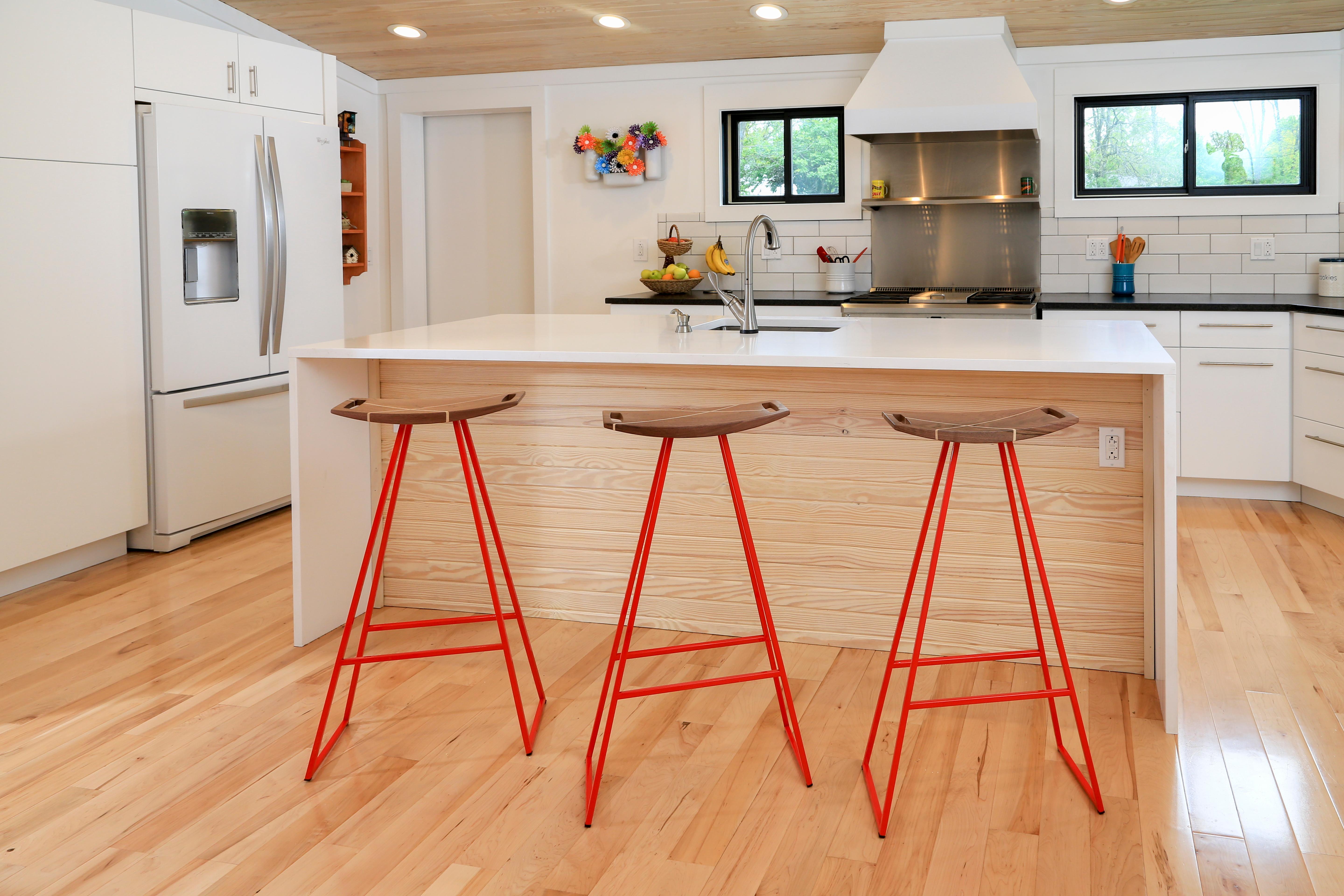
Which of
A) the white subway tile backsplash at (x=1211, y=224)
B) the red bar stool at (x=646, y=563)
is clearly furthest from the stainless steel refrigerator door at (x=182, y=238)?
Result: the white subway tile backsplash at (x=1211, y=224)

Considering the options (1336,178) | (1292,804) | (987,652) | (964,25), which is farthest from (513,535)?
(1336,178)

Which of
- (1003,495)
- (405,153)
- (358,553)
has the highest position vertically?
(405,153)

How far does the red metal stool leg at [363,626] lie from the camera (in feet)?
7.49

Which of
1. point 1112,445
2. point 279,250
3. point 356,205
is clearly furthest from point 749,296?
point 356,205

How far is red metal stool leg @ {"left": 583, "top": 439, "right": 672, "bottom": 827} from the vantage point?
6.95ft

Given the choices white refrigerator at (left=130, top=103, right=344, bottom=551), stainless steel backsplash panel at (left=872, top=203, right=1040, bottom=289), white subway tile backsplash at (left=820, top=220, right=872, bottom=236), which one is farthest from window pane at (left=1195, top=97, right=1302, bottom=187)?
white refrigerator at (left=130, top=103, right=344, bottom=551)

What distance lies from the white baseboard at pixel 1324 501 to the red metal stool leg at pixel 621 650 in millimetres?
3458

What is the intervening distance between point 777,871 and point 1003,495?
130cm

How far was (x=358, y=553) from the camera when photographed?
3316mm

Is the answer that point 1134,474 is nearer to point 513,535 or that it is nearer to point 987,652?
point 987,652

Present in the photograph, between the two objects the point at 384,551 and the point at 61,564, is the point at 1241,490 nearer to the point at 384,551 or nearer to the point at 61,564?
the point at 384,551

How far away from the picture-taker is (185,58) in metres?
4.05

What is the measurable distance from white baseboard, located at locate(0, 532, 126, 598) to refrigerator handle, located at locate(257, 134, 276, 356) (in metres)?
0.94

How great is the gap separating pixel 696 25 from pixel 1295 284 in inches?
120
